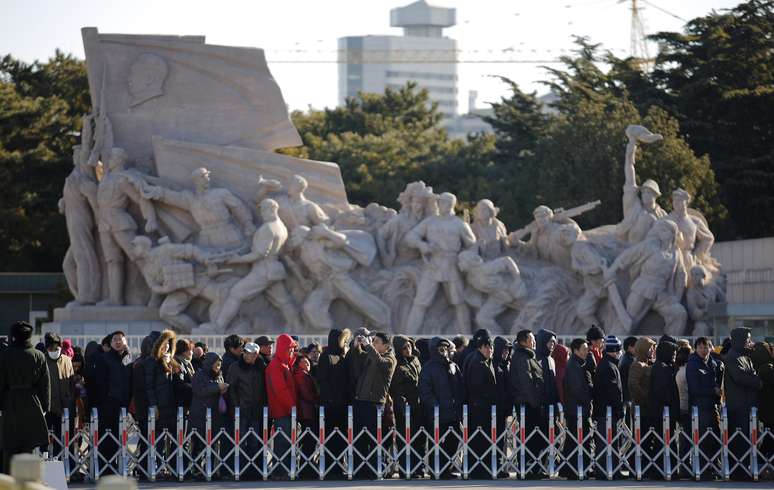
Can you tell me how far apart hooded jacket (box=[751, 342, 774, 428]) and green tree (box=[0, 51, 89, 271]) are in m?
24.0

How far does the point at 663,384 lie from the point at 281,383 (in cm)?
305

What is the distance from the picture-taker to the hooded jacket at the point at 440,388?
13398 mm

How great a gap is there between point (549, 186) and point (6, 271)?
481 inches

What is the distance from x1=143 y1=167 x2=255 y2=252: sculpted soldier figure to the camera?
72.4 ft

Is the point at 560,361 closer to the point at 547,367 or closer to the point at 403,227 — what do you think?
the point at 547,367

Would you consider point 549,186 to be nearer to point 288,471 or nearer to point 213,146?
point 213,146

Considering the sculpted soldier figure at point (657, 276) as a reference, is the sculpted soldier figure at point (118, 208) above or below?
above

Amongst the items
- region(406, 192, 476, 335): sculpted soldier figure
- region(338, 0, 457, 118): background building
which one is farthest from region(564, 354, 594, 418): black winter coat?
region(338, 0, 457, 118): background building

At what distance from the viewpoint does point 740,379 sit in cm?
1328

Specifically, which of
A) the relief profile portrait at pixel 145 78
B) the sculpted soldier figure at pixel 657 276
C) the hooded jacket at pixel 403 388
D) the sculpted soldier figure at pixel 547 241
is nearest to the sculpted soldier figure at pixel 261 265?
the relief profile portrait at pixel 145 78

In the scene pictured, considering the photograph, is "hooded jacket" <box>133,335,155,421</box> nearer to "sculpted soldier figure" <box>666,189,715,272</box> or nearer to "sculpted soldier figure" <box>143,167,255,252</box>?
"sculpted soldier figure" <box>143,167,255,252</box>

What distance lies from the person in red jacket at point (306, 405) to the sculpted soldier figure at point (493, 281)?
838 cm

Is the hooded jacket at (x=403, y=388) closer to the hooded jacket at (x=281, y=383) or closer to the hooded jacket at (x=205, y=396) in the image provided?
the hooded jacket at (x=281, y=383)

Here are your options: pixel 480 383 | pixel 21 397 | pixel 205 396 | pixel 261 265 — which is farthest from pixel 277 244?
pixel 21 397
